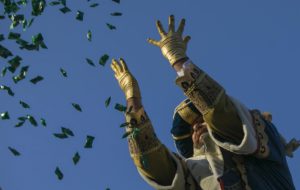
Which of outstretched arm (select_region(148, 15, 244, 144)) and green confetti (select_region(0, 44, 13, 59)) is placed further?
outstretched arm (select_region(148, 15, 244, 144))

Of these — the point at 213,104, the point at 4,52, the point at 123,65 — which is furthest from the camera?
the point at 123,65

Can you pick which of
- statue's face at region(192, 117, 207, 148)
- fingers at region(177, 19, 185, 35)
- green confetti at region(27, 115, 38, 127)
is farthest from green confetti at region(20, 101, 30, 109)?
fingers at region(177, 19, 185, 35)

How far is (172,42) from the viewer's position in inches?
496

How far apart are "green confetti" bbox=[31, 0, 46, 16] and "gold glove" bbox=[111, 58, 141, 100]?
3306 millimetres

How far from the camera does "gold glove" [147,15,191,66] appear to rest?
12364mm

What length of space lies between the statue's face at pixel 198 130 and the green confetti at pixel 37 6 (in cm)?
396

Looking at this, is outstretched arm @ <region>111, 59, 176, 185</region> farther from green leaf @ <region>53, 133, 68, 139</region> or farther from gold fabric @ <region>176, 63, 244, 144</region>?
green leaf @ <region>53, 133, 68, 139</region>

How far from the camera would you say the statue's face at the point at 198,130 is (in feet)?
41.1

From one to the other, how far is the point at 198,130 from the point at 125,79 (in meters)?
1.42

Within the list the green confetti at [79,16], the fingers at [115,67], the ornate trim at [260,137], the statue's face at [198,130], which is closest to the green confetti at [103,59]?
the green confetti at [79,16]

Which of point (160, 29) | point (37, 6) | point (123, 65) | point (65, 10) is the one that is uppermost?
point (160, 29)

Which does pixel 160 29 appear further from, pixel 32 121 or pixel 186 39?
pixel 32 121

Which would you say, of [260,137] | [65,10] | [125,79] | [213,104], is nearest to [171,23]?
[125,79]

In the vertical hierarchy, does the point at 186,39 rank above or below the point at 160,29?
below
